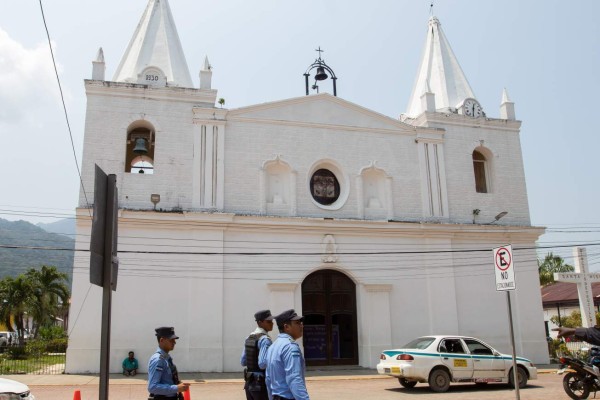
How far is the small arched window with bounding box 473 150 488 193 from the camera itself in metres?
25.3

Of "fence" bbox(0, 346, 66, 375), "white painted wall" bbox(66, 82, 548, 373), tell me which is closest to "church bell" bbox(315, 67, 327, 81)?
"white painted wall" bbox(66, 82, 548, 373)

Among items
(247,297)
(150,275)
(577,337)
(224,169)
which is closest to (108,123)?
(224,169)

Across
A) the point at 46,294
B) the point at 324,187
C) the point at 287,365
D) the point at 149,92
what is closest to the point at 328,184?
the point at 324,187

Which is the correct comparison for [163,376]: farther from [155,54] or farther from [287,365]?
[155,54]

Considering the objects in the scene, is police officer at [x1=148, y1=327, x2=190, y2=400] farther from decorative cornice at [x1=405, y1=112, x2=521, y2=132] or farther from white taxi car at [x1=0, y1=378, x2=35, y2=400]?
decorative cornice at [x1=405, y1=112, x2=521, y2=132]

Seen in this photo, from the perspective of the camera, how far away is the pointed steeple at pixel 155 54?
22156mm

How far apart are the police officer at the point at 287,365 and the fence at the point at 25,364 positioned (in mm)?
15691

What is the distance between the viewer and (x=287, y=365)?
18.0ft

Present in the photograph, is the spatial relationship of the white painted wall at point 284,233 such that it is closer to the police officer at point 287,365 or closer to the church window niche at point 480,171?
the church window niche at point 480,171

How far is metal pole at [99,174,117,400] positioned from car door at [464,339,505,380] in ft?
41.0

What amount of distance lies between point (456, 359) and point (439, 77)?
48.1 feet

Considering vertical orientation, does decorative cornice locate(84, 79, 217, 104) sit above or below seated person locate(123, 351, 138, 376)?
above

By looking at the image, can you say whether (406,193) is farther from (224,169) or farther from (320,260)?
(224,169)

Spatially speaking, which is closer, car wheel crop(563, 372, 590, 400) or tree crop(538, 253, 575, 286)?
car wheel crop(563, 372, 590, 400)
